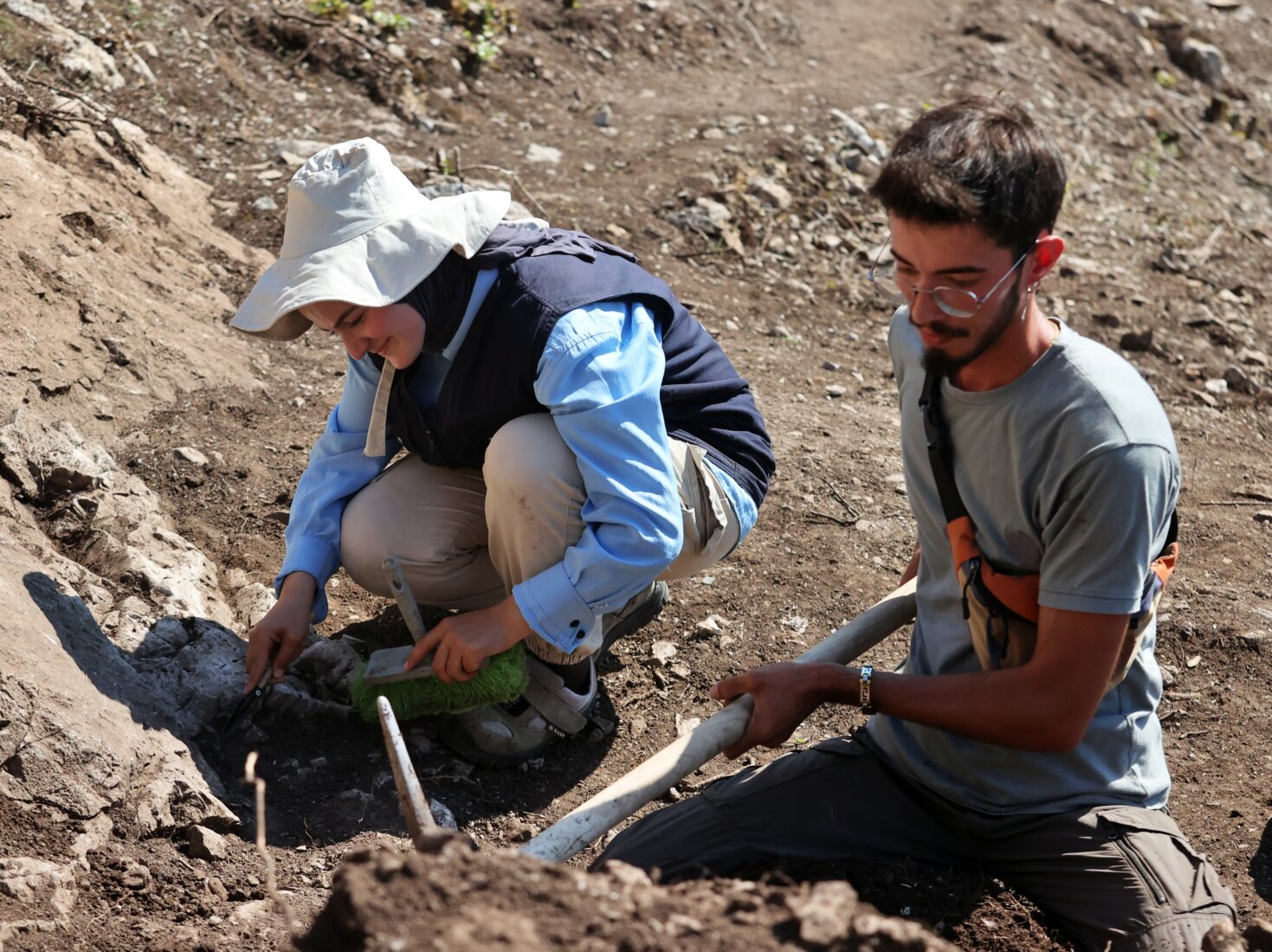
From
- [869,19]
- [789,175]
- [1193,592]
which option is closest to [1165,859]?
[1193,592]

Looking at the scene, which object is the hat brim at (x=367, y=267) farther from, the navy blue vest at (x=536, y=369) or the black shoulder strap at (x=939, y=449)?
the black shoulder strap at (x=939, y=449)

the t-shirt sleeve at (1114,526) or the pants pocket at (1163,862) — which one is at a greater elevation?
the t-shirt sleeve at (1114,526)

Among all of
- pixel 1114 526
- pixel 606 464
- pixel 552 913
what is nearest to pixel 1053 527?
pixel 1114 526

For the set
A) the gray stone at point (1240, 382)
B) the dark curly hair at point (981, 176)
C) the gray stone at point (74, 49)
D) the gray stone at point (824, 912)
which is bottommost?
the gray stone at point (1240, 382)

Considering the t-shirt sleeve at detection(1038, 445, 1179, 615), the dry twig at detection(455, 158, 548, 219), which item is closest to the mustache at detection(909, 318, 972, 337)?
the t-shirt sleeve at detection(1038, 445, 1179, 615)

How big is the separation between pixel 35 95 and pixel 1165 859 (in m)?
4.55

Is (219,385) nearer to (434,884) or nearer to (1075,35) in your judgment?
(434,884)

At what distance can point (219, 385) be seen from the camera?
157 inches

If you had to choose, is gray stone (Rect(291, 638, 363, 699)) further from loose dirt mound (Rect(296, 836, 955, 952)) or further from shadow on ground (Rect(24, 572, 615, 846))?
loose dirt mound (Rect(296, 836, 955, 952))

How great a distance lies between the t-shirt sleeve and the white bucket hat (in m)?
1.37

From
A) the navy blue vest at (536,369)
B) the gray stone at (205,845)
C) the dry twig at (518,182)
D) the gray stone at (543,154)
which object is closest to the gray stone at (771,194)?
the gray stone at (543,154)

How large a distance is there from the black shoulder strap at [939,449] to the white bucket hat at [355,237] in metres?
1.04

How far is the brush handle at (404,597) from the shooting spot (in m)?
2.78

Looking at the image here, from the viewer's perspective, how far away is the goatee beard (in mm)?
2018
